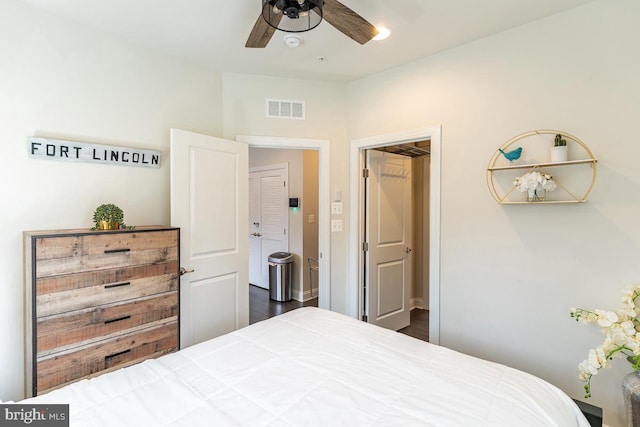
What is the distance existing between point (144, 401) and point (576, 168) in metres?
2.54

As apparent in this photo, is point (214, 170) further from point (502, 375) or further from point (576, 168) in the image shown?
point (576, 168)

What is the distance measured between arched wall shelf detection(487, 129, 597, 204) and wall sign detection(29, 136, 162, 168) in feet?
8.25

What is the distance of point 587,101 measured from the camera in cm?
191

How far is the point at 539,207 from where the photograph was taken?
2090 millimetres

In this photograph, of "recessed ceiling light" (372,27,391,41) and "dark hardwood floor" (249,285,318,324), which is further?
"dark hardwood floor" (249,285,318,324)

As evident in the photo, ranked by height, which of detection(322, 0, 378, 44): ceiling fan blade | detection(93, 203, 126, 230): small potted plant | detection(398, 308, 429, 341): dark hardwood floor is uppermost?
detection(322, 0, 378, 44): ceiling fan blade

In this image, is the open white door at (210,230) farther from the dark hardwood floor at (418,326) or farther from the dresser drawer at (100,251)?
the dark hardwood floor at (418,326)

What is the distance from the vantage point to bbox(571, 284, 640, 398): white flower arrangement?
59.7 inches

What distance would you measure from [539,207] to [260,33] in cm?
205

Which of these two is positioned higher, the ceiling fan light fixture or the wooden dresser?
the ceiling fan light fixture

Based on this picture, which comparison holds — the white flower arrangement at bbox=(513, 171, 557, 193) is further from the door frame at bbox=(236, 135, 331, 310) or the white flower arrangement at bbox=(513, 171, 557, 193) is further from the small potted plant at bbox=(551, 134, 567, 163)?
the door frame at bbox=(236, 135, 331, 310)

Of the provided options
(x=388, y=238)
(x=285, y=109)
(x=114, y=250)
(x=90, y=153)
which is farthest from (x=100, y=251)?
(x=388, y=238)

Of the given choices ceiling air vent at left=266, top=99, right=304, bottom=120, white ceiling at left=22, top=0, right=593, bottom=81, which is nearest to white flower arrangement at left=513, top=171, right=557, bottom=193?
white ceiling at left=22, top=0, right=593, bottom=81

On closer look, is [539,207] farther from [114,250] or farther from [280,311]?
[280,311]
